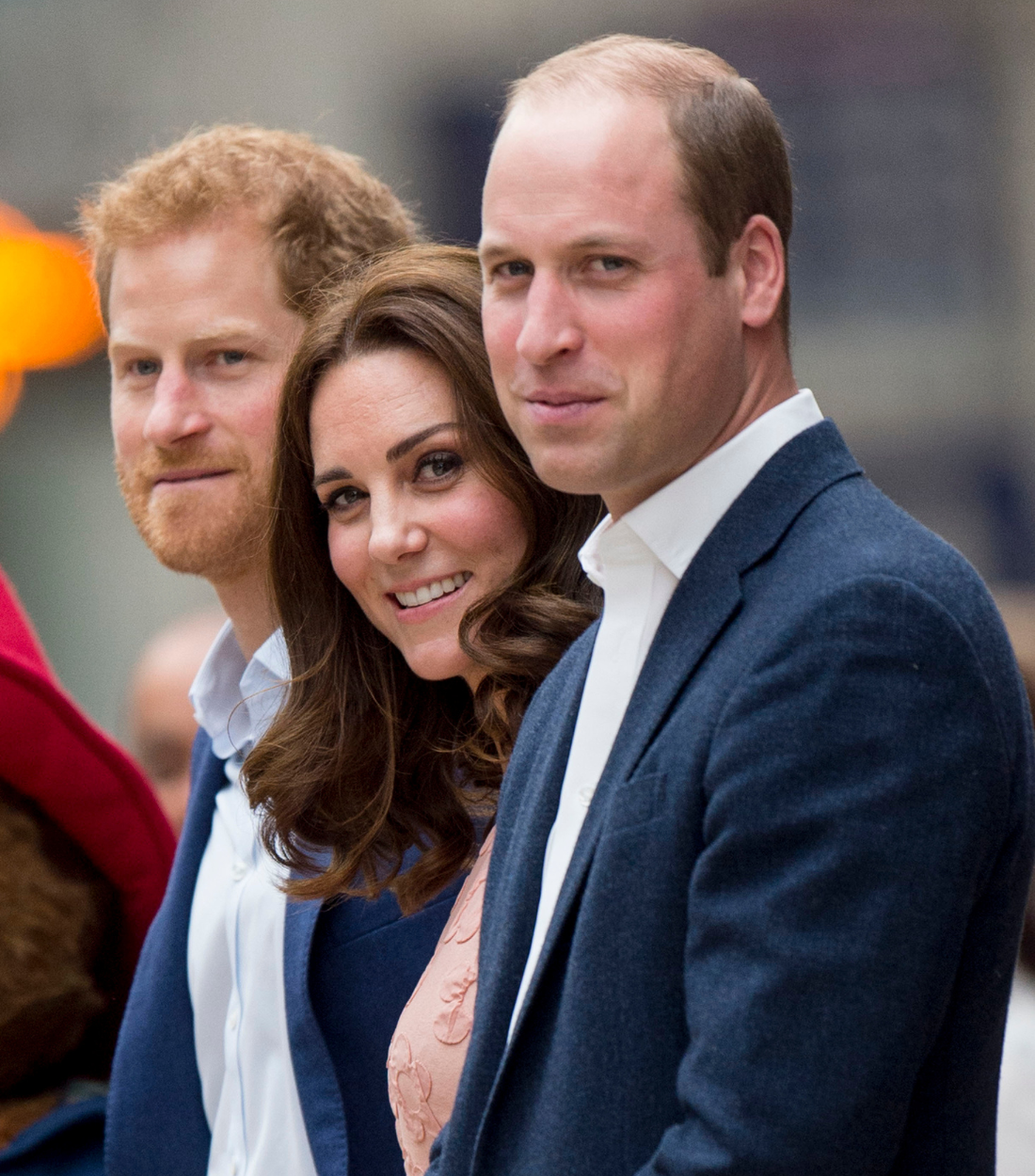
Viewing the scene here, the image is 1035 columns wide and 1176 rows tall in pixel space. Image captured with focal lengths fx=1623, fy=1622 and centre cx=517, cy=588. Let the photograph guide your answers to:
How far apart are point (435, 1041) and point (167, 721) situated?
7.42ft

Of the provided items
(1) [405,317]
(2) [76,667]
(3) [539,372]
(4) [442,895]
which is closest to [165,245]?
(1) [405,317]

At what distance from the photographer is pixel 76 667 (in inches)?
344

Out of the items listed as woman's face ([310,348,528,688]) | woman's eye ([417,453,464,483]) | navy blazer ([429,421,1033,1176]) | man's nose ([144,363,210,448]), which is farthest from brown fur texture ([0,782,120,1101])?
navy blazer ([429,421,1033,1176])

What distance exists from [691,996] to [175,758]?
9.23 feet

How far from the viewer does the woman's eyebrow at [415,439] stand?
2.00m

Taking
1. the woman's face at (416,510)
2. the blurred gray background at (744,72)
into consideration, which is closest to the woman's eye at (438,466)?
the woman's face at (416,510)

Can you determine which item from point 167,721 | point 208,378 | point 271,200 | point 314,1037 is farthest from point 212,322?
point 167,721

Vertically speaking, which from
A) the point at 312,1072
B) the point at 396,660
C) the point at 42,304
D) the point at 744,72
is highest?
the point at 744,72

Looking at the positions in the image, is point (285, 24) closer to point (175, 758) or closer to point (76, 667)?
point (76, 667)

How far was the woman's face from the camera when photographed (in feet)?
6.56

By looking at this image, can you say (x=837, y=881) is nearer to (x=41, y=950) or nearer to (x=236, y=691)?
(x=41, y=950)

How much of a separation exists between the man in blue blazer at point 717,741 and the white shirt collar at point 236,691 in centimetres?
103

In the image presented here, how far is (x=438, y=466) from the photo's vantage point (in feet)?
6.69

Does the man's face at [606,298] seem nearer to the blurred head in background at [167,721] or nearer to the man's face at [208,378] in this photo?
the man's face at [208,378]
